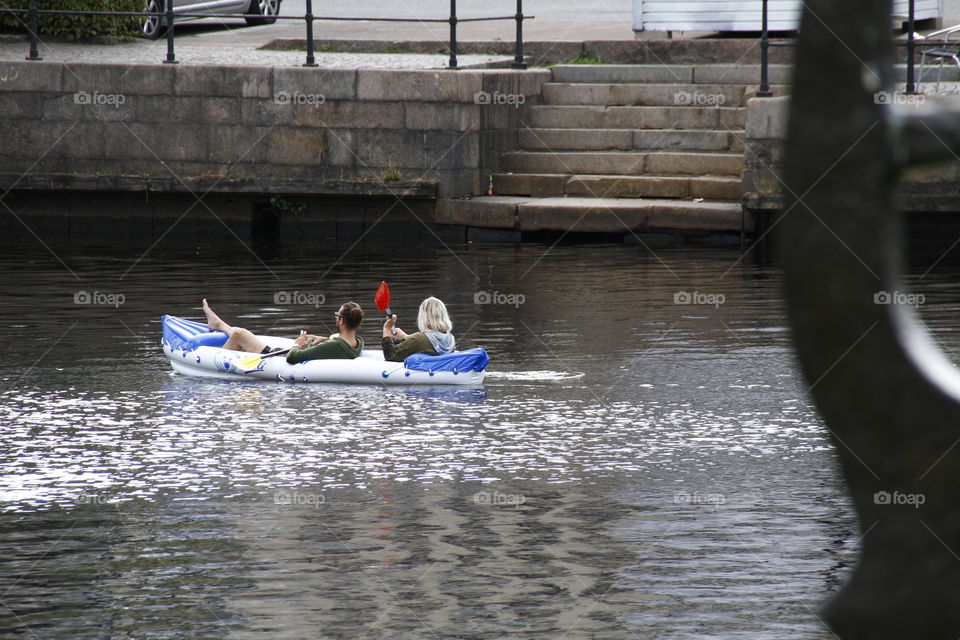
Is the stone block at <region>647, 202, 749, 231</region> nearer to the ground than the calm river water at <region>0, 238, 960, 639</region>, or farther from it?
farther from it

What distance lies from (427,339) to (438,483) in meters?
3.06

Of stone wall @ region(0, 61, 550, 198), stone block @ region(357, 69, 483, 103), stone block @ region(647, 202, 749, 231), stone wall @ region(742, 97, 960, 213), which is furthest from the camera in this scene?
stone wall @ region(0, 61, 550, 198)

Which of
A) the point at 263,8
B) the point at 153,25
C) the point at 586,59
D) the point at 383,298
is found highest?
the point at 263,8

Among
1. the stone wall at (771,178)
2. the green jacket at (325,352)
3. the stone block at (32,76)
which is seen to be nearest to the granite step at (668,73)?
the stone wall at (771,178)

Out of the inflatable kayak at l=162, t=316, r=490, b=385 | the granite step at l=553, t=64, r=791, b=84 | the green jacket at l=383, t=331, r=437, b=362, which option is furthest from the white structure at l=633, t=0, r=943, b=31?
the green jacket at l=383, t=331, r=437, b=362

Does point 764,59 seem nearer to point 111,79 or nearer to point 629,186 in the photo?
point 629,186

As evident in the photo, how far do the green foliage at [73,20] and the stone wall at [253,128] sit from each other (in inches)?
59.1

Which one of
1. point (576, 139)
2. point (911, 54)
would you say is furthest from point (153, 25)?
point (911, 54)

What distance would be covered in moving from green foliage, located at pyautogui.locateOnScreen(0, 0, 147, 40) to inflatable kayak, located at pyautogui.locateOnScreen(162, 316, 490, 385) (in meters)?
9.08

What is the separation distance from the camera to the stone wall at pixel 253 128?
17.1 metres

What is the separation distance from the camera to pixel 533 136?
18156 millimetres

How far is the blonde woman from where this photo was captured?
34.3 ft

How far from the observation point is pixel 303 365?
1062 centimetres

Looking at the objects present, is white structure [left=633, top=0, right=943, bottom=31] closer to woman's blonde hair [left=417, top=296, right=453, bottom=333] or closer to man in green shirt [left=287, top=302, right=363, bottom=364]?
woman's blonde hair [left=417, top=296, right=453, bottom=333]
